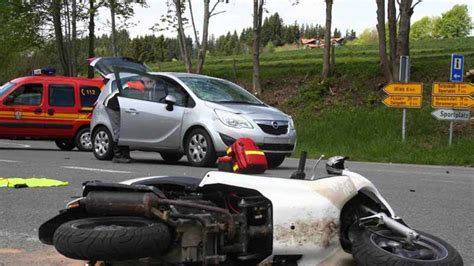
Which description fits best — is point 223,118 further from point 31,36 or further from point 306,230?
point 31,36

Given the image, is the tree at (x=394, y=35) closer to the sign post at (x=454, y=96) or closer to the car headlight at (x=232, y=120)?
the sign post at (x=454, y=96)

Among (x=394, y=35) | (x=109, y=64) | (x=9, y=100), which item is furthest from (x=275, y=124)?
(x=394, y=35)

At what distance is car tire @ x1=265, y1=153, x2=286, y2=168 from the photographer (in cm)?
1104

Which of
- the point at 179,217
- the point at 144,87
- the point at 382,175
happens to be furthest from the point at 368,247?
the point at 144,87

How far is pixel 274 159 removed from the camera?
1123 centimetres

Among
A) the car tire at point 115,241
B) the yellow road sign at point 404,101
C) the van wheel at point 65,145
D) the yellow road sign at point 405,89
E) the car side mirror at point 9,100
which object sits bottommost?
the van wheel at point 65,145

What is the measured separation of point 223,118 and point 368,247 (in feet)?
24.5

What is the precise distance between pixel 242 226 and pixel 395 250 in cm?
85

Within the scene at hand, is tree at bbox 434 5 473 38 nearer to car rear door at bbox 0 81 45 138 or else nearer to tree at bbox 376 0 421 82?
tree at bbox 376 0 421 82

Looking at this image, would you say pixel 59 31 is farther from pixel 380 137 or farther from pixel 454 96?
pixel 454 96

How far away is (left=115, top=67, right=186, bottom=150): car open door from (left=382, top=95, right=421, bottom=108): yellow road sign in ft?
28.3

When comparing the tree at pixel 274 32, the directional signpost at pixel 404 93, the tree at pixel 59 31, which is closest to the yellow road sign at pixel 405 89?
the directional signpost at pixel 404 93

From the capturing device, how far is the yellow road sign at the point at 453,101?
1719 cm

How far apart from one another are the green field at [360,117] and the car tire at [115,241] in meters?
12.8
